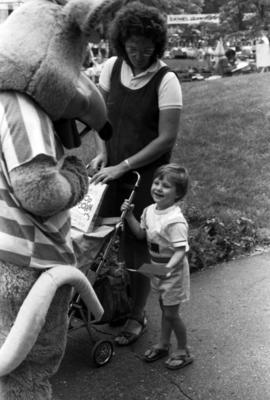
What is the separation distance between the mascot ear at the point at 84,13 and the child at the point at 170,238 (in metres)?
1.31

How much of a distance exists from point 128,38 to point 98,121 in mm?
1179

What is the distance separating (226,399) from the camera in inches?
131

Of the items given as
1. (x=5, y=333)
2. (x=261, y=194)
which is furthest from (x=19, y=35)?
(x=261, y=194)

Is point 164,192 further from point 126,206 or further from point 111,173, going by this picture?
point 111,173

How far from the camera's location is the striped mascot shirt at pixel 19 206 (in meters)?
2.22

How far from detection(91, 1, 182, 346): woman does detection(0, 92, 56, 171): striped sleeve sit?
1.43 meters

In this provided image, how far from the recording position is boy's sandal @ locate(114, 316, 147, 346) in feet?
13.0

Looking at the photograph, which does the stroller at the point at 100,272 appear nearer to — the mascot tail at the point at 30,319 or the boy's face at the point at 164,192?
the boy's face at the point at 164,192

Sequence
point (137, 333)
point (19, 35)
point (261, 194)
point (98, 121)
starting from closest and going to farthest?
point (19, 35), point (98, 121), point (137, 333), point (261, 194)

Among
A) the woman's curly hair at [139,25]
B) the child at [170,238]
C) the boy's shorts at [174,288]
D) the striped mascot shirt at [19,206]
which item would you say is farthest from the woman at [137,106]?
the striped mascot shirt at [19,206]

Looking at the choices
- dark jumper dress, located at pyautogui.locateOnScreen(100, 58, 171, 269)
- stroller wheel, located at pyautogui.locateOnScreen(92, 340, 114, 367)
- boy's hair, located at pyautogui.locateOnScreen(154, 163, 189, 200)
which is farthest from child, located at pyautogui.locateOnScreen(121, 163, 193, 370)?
stroller wheel, located at pyautogui.locateOnScreen(92, 340, 114, 367)

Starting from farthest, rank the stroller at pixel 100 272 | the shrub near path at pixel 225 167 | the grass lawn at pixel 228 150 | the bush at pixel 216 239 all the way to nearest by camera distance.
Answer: the grass lawn at pixel 228 150 → the shrub near path at pixel 225 167 → the bush at pixel 216 239 → the stroller at pixel 100 272

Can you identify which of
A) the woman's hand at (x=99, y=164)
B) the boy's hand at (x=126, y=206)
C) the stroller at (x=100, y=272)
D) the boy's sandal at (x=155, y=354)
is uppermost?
the woman's hand at (x=99, y=164)

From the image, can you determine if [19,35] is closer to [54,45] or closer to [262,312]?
[54,45]
